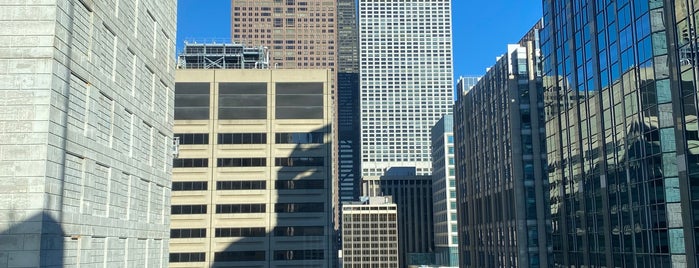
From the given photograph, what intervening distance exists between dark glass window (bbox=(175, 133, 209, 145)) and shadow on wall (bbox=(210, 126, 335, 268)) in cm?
855

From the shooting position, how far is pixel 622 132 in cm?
5178

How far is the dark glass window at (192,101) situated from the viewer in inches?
3406

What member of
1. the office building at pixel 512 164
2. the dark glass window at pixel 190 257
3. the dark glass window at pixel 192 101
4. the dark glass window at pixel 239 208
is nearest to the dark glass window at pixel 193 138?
the dark glass window at pixel 192 101

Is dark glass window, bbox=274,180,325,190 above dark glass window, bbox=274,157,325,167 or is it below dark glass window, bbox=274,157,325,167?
below

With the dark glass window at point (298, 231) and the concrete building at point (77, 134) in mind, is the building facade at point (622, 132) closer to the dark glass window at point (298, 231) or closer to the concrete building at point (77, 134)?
the dark glass window at point (298, 231)

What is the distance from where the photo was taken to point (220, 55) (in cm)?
10031

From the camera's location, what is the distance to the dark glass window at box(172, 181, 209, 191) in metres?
84.7

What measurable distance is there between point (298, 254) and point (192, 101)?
23.8 meters

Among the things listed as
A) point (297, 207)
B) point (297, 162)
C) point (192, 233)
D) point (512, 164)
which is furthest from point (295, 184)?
point (512, 164)

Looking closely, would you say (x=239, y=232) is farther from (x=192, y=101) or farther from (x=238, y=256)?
(x=192, y=101)

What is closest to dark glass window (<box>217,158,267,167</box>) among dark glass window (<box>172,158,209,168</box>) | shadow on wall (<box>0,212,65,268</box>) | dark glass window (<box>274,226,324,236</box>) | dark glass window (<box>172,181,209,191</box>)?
dark glass window (<box>172,158,209,168</box>)

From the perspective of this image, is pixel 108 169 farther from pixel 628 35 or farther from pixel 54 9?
pixel 628 35

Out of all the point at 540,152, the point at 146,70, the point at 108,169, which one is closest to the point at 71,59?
the point at 108,169

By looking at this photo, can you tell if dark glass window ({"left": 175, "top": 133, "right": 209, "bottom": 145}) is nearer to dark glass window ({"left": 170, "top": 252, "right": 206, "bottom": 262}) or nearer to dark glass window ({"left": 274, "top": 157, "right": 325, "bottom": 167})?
dark glass window ({"left": 274, "top": 157, "right": 325, "bottom": 167})
